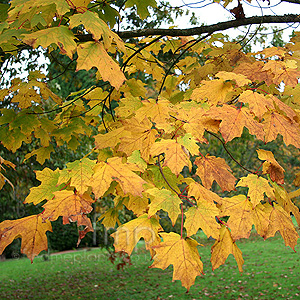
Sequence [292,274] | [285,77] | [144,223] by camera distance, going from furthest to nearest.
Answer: [292,274] < [285,77] < [144,223]

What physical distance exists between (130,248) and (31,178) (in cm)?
519

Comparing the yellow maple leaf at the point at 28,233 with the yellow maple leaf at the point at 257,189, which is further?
the yellow maple leaf at the point at 257,189

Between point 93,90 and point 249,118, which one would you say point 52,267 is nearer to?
point 93,90

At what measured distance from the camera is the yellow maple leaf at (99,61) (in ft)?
4.34

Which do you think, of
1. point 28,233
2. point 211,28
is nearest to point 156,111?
point 28,233

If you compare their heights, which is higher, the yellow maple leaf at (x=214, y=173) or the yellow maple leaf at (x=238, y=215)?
the yellow maple leaf at (x=214, y=173)

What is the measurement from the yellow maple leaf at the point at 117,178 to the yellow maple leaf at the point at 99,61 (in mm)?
331

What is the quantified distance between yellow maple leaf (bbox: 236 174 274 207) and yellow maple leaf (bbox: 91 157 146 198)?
532 millimetres

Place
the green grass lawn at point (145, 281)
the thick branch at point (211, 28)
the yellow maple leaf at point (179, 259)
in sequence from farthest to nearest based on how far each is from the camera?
the green grass lawn at point (145, 281), the thick branch at point (211, 28), the yellow maple leaf at point (179, 259)

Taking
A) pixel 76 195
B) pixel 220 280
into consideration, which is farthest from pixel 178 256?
pixel 220 280

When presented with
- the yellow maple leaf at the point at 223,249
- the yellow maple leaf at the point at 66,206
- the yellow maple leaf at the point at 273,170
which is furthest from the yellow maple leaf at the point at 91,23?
the yellow maple leaf at the point at 223,249

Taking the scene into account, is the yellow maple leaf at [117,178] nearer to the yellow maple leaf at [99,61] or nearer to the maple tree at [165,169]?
the maple tree at [165,169]

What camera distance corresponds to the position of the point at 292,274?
8.56 meters

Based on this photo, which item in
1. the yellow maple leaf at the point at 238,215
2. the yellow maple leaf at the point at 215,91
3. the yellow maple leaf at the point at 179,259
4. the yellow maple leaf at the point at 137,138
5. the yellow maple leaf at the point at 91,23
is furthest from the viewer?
the yellow maple leaf at the point at 215,91
